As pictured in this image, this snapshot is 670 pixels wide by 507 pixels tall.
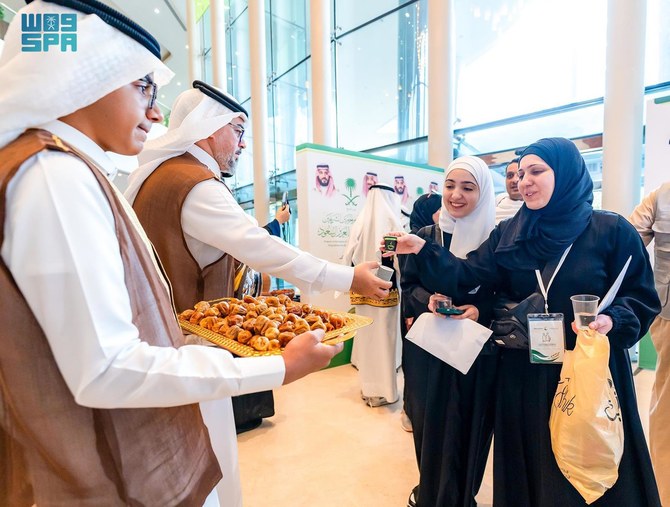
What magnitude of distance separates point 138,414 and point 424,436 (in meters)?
1.46

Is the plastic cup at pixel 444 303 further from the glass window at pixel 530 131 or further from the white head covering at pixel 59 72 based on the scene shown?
the glass window at pixel 530 131

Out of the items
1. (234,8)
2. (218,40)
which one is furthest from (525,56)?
(234,8)

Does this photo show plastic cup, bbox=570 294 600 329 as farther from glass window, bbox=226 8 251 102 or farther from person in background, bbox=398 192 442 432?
glass window, bbox=226 8 251 102

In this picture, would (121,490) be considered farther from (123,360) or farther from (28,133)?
(28,133)

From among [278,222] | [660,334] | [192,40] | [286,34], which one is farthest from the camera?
[192,40]

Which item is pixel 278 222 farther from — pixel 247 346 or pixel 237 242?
pixel 247 346

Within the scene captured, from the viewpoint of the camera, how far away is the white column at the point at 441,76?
5109 mm

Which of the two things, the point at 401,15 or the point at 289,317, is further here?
the point at 401,15

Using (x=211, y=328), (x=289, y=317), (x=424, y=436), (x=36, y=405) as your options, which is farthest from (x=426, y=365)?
(x=36, y=405)

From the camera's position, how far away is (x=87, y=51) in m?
0.77

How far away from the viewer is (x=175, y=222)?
1.42 meters

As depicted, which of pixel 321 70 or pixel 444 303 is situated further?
pixel 321 70

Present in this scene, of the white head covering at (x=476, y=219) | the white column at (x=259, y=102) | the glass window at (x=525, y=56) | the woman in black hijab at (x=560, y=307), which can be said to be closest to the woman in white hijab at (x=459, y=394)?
the white head covering at (x=476, y=219)

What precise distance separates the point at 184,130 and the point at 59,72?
0.85 metres
